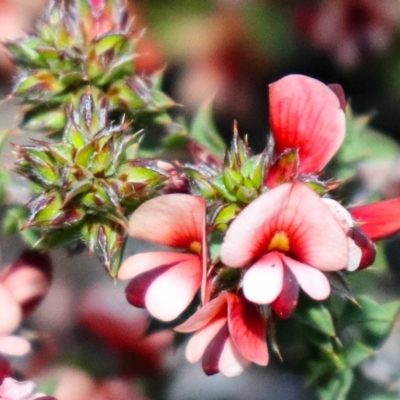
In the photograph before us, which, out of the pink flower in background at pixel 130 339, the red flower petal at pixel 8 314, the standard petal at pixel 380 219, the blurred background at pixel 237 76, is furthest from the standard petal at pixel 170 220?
the blurred background at pixel 237 76

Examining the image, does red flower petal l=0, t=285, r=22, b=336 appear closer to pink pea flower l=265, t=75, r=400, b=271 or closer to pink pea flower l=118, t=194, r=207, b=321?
pink pea flower l=118, t=194, r=207, b=321

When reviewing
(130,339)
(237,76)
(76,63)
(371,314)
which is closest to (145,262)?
(76,63)

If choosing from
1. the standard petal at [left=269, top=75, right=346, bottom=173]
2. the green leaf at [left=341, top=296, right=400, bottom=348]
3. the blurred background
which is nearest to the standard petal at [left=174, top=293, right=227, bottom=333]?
the standard petal at [left=269, top=75, right=346, bottom=173]

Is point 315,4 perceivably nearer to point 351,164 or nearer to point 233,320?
point 351,164

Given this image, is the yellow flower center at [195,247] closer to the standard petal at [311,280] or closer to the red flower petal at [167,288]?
the red flower petal at [167,288]

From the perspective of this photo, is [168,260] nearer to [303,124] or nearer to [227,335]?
[227,335]
